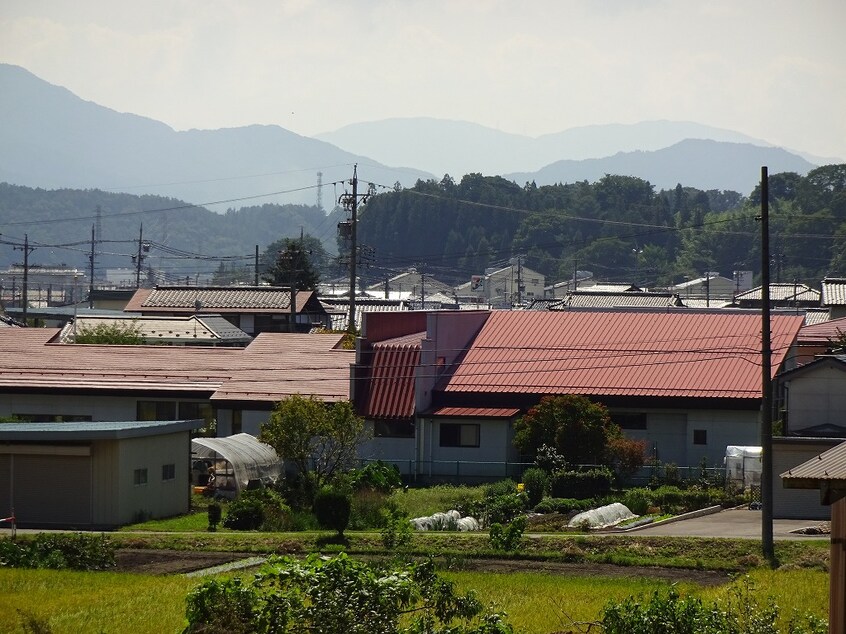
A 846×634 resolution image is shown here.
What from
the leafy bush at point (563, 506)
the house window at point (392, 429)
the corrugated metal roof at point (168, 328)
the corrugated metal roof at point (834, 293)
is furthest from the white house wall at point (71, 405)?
the corrugated metal roof at point (834, 293)

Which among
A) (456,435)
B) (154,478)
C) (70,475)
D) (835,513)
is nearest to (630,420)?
(456,435)

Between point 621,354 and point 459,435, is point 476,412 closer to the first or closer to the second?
point 459,435

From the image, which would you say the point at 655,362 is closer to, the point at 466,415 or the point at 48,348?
the point at 466,415

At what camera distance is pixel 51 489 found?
35.8m

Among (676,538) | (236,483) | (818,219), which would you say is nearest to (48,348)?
(236,483)

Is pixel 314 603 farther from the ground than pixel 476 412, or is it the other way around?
pixel 476 412

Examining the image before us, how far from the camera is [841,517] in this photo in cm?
1351

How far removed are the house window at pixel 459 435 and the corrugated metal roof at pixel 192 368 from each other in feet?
13.8

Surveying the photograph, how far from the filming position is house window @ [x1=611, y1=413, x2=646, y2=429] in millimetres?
47250

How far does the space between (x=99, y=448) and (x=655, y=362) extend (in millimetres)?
23027

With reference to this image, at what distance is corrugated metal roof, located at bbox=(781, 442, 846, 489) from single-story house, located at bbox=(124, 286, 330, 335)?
64.9 meters

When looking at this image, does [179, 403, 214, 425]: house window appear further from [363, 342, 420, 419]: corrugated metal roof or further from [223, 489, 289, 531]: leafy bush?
[223, 489, 289, 531]: leafy bush

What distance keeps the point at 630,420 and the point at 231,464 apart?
51.3ft

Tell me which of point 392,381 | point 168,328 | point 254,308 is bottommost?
point 392,381
